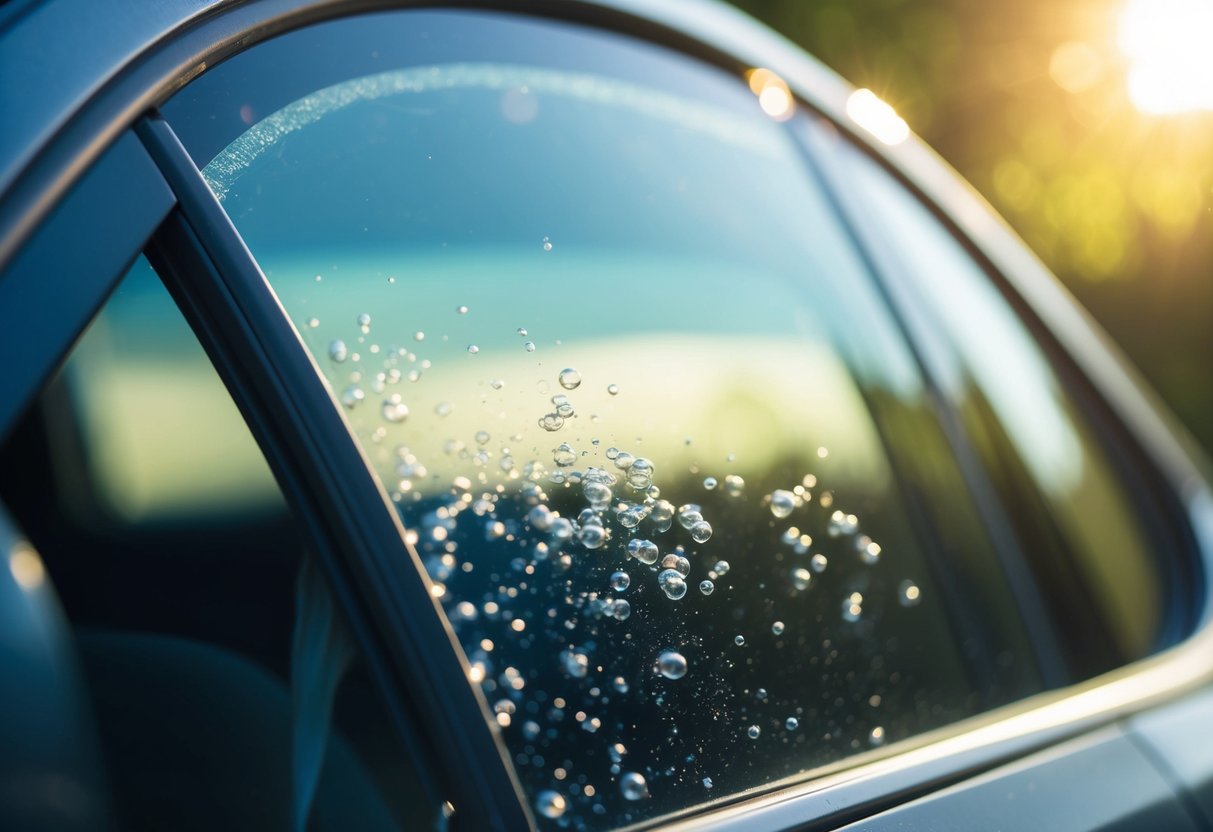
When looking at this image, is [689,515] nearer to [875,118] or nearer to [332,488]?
[332,488]

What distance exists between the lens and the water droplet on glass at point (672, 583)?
1270mm

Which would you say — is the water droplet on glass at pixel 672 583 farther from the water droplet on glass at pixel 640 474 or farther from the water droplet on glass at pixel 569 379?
the water droplet on glass at pixel 569 379

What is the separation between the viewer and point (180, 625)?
1.05m

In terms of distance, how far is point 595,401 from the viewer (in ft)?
4.18

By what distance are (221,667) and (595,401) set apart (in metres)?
0.45

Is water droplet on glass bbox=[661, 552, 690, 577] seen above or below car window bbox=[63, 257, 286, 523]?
below

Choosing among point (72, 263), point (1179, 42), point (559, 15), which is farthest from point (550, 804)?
point (1179, 42)

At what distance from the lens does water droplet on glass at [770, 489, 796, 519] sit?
1.48 meters

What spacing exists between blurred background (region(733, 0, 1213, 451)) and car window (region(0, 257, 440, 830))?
9299mm

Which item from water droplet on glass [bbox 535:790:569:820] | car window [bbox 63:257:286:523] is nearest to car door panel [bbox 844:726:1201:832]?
water droplet on glass [bbox 535:790:569:820]

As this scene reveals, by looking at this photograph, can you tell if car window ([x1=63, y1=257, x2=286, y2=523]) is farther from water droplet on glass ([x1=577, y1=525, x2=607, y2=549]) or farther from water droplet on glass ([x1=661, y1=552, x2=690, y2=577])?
water droplet on glass ([x1=661, y1=552, x2=690, y2=577])

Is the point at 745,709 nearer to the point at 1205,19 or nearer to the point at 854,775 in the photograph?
the point at 854,775

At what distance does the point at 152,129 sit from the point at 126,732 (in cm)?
47

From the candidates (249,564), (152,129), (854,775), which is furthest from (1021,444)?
(152,129)
